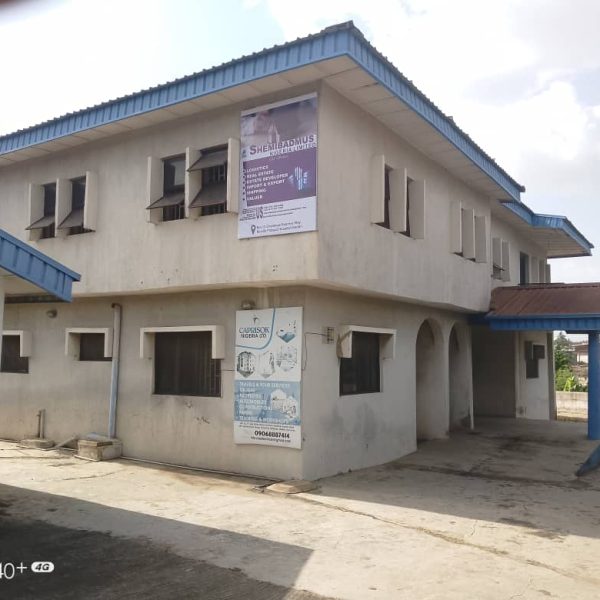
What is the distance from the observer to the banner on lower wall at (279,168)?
27.9 feet

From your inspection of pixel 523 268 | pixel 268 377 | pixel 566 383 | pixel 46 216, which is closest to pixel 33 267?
pixel 268 377

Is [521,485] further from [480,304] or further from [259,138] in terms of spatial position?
[259,138]

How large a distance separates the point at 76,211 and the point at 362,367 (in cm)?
625

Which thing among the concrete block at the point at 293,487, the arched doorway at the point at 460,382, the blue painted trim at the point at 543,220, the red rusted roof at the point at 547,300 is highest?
the blue painted trim at the point at 543,220

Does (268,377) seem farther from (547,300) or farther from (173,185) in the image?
(547,300)

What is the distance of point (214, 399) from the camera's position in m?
9.90

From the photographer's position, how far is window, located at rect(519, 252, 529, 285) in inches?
778

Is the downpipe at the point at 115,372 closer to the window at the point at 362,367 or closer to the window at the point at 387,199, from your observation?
the window at the point at 362,367

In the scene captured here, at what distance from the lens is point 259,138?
8961mm

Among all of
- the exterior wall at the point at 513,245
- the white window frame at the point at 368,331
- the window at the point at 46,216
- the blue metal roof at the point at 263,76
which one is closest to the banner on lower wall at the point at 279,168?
the blue metal roof at the point at 263,76

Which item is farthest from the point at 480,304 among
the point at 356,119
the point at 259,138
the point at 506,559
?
the point at 506,559

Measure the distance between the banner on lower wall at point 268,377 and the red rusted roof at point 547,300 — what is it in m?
6.95

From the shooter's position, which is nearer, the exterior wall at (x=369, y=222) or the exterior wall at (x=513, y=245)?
the exterior wall at (x=369, y=222)

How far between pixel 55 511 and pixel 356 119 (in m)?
6.96
